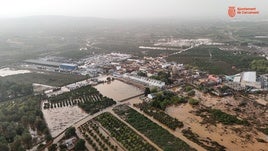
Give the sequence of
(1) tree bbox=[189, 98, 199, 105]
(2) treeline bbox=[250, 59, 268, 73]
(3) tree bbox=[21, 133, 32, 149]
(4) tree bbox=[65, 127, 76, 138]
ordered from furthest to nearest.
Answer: (2) treeline bbox=[250, 59, 268, 73]
(1) tree bbox=[189, 98, 199, 105]
(4) tree bbox=[65, 127, 76, 138]
(3) tree bbox=[21, 133, 32, 149]

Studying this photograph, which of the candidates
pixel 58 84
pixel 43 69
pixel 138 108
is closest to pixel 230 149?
pixel 138 108

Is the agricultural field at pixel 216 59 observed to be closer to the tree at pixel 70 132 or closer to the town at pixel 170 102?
the town at pixel 170 102

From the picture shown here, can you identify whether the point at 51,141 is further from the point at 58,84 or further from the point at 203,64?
the point at 203,64

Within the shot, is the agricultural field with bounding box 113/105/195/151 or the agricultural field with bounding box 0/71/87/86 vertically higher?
the agricultural field with bounding box 0/71/87/86

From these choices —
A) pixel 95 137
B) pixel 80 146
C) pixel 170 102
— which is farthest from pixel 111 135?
pixel 170 102

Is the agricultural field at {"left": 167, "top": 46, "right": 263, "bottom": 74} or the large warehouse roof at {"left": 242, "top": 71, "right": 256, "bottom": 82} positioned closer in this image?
the large warehouse roof at {"left": 242, "top": 71, "right": 256, "bottom": 82}

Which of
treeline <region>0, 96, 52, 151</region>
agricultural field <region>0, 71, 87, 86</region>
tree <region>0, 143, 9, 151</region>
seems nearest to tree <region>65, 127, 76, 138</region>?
treeline <region>0, 96, 52, 151</region>

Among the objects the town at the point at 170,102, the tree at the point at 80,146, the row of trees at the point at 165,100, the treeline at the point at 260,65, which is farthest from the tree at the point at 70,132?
the treeline at the point at 260,65

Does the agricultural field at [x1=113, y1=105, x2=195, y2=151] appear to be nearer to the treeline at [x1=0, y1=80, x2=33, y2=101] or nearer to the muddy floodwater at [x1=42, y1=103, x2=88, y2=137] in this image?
the muddy floodwater at [x1=42, y1=103, x2=88, y2=137]
